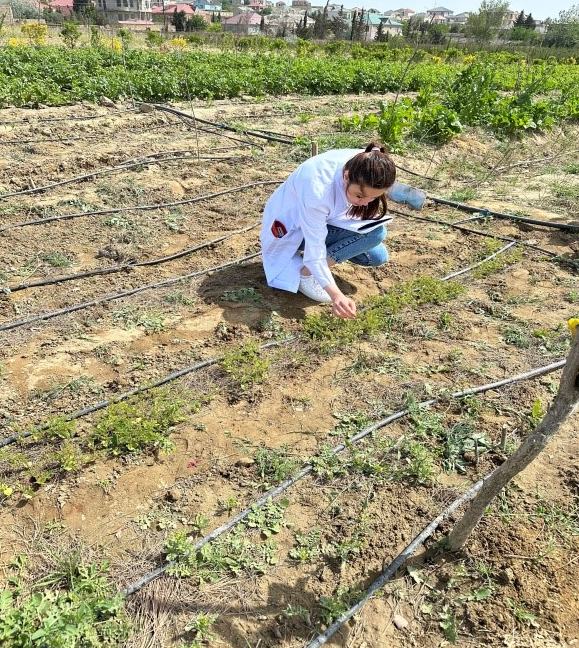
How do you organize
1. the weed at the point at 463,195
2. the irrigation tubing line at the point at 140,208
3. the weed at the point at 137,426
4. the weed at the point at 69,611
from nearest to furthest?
the weed at the point at 69,611 → the weed at the point at 137,426 → the irrigation tubing line at the point at 140,208 → the weed at the point at 463,195

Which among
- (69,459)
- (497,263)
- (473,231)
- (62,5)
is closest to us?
(69,459)

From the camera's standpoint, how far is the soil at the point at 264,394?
2.01 metres

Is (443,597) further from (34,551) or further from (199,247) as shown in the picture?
(199,247)

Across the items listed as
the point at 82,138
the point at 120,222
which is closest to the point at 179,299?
the point at 120,222

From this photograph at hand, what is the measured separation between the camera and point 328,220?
133 inches

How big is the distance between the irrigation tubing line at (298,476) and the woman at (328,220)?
60 cm

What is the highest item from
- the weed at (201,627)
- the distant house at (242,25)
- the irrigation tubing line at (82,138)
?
the distant house at (242,25)

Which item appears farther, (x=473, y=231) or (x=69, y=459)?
(x=473, y=231)

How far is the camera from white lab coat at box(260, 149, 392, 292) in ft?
10.1

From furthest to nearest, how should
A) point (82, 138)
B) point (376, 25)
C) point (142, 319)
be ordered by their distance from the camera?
point (376, 25), point (82, 138), point (142, 319)

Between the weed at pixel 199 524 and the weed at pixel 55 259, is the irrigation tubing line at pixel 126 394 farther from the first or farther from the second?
the weed at pixel 55 259

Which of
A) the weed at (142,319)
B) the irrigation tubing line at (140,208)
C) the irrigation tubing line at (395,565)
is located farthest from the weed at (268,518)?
the irrigation tubing line at (140,208)

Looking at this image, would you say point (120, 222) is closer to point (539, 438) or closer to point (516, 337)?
point (516, 337)

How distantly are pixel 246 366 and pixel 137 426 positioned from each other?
28.7 inches
